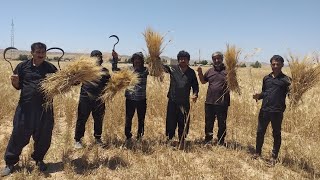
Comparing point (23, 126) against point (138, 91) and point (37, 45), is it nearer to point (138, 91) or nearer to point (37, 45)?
point (37, 45)

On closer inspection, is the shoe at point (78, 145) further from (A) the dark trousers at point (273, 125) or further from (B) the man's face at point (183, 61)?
(A) the dark trousers at point (273, 125)

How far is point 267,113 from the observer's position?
602 centimetres

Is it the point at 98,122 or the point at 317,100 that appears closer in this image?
the point at 98,122

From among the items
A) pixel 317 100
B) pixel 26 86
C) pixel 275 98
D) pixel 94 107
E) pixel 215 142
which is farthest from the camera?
pixel 317 100

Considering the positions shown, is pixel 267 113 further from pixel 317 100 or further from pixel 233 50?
pixel 317 100

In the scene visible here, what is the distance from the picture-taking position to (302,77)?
583 cm

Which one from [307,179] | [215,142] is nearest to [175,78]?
[215,142]

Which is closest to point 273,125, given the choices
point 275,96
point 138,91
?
point 275,96

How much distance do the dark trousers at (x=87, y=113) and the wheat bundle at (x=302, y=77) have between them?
122 inches

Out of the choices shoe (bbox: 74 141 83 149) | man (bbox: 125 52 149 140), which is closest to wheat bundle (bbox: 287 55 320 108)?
man (bbox: 125 52 149 140)

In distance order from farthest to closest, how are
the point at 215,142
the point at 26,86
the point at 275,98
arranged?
the point at 215,142, the point at 275,98, the point at 26,86

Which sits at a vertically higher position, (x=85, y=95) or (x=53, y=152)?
(x=85, y=95)

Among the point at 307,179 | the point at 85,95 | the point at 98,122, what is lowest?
the point at 307,179

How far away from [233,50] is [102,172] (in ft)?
10.1
